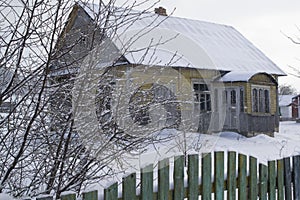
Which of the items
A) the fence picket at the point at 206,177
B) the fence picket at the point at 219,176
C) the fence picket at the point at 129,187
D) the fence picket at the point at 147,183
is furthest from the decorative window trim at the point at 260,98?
the fence picket at the point at 129,187

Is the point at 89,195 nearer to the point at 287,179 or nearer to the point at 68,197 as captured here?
the point at 68,197

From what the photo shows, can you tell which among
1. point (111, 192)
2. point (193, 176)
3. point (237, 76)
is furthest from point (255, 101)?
point (111, 192)

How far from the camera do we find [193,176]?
2.64 meters

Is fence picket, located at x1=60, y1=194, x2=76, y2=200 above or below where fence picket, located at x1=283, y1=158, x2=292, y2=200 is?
above

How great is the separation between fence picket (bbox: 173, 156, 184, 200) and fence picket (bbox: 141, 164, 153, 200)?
0.20 metres

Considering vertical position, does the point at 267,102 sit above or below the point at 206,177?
below

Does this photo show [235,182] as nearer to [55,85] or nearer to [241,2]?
[55,85]

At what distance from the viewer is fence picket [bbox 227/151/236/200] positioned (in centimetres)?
288

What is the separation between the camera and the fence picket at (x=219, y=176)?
2.78 metres

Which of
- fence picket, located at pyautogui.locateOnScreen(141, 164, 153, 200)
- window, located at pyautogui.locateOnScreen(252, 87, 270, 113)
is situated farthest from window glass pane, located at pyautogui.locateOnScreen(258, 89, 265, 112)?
fence picket, located at pyautogui.locateOnScreen(141, 164, 153, 200)

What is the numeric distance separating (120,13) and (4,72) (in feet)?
2.63

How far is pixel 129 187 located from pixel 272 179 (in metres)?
1.36

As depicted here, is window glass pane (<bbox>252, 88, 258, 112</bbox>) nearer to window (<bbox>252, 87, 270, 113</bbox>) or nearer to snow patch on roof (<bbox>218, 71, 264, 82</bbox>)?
window (<bbox>252, 87, 270, 113</bbox>)

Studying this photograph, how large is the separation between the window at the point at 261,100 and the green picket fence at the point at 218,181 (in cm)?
1570
